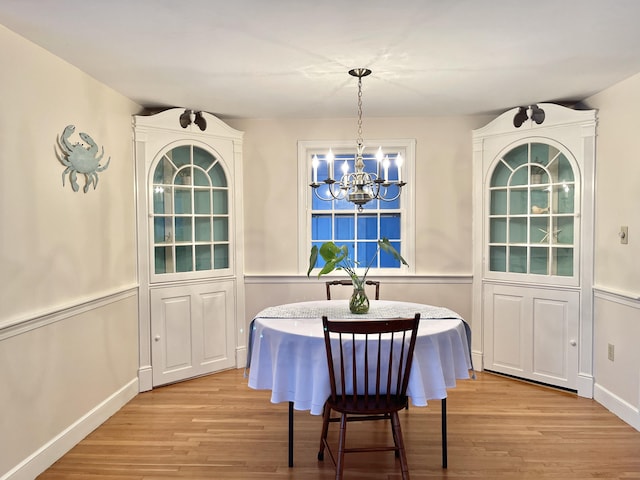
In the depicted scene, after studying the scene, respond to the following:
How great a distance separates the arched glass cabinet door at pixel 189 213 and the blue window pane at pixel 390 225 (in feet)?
4.93

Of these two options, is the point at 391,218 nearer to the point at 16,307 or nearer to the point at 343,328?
the point at 343,328

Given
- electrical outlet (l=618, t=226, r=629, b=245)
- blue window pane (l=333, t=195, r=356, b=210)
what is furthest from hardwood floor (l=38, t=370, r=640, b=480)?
blue window pane (l=333, t=195, r=356, b=210)

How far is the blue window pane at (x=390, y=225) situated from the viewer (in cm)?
456

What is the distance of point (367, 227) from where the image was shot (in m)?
4.62

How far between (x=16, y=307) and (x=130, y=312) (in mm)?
1278

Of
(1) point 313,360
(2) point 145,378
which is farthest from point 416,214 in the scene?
(2) point 145,378

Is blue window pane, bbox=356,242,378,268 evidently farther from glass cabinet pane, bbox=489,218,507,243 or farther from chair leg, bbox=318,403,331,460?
chair leg, bbox=318,403,331,460

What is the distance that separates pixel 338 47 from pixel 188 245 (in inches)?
89.3

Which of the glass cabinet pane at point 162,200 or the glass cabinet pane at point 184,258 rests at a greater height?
the glass cabinet pane at point 162,200

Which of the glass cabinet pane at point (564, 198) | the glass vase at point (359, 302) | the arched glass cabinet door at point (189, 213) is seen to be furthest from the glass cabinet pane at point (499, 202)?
the arched glass cabinet door at point (189, 213)

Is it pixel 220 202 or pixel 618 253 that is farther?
pixel 220 202

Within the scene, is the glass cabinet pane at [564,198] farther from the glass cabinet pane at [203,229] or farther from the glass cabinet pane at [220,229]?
the glass cabinet pane at [203,229]

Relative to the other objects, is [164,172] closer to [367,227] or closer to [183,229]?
[183,229]

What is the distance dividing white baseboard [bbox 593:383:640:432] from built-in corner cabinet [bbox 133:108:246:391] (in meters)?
3.02
